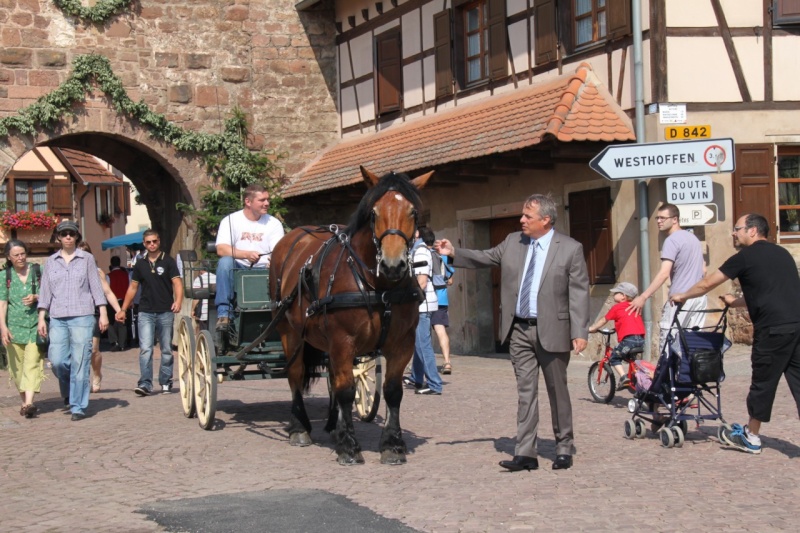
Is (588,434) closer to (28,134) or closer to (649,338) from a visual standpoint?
(649,338)

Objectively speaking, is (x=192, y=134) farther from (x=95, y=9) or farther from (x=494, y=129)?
(x=494, y=129)

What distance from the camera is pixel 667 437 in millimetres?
8703

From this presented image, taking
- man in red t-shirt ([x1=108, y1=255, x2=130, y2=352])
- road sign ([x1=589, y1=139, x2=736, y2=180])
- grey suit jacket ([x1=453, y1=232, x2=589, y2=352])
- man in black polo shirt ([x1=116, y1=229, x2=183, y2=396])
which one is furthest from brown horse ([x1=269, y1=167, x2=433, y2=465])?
man in red t-shirt ([x1=108, y1=255, x2=130, y2=352])

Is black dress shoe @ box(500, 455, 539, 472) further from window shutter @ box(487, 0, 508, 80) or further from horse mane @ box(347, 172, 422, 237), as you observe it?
window shutter @ box(487, 0, 508, 80)

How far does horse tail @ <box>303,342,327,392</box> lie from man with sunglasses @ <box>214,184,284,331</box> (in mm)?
896

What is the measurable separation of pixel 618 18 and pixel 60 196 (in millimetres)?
28185

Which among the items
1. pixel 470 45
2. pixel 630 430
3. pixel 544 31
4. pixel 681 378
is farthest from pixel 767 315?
pixel 470 45

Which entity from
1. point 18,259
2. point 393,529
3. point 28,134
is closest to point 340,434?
point 393,529

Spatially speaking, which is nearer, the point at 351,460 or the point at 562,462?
the point at 562,462

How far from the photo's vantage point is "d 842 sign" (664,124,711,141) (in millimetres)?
14758

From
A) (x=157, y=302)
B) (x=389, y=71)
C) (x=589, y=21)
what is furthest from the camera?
(x=389, y=71)

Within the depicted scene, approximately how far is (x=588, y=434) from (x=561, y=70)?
29.2 ft

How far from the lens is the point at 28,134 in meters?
21.7

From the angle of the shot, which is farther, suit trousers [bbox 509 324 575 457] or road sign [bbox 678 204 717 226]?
Result: road sign [bbox 678 204 717 226]
